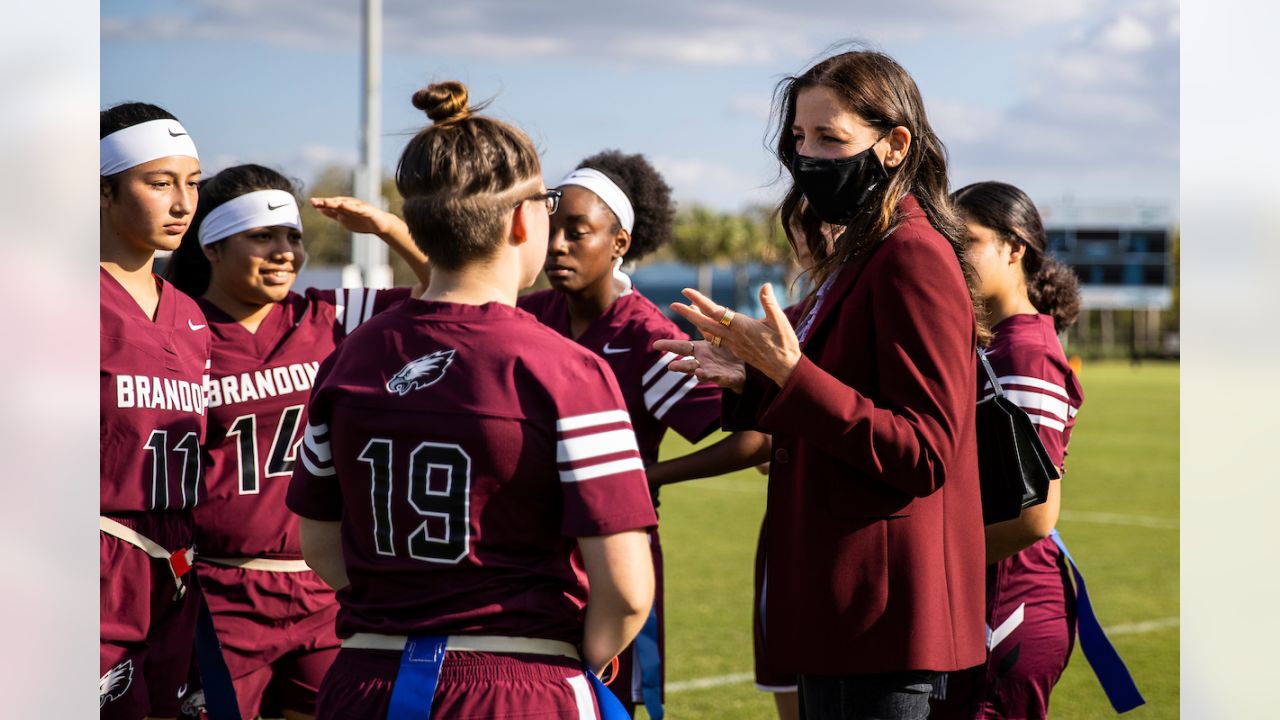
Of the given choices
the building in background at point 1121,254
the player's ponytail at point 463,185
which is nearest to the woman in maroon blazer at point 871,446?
the player's ponytail at point 463,185

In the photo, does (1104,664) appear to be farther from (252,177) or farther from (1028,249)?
(252,177)

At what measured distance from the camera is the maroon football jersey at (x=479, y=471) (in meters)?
2.04

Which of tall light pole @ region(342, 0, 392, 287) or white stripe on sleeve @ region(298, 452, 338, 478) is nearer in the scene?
white stripe on sleeve @ region(298, 452, 338, 478)

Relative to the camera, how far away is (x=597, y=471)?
6.71 ft

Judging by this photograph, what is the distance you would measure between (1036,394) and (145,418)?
7.53 ft

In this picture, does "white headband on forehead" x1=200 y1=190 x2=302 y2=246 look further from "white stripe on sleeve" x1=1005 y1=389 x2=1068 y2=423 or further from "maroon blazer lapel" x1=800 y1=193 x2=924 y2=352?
"white stripe on sleeve" x1=1005 y1=389 x2=1068 y2=423

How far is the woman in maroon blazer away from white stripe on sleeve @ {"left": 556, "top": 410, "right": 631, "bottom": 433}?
1.12ft

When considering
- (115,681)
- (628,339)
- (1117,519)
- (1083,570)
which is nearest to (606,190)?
(628,339)

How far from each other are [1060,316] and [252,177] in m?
2.68

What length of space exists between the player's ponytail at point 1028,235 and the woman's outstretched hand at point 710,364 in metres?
1.20

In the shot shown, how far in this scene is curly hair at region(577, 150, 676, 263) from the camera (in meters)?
4.78

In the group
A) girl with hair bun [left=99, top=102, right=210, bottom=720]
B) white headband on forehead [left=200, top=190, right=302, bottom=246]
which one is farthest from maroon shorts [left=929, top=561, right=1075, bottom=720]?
white headband on forehead [left=200, top=190, right=302, bottom=246]

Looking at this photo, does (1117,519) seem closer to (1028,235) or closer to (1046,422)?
(1028,235)
